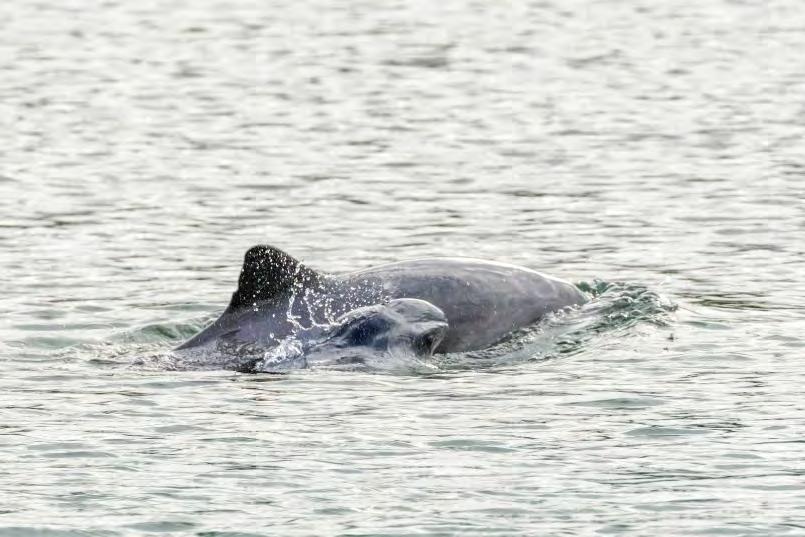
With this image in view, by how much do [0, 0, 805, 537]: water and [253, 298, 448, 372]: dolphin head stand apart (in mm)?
224

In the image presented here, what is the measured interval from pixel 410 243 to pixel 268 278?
5006 millimetres

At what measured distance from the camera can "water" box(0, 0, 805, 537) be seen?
10.4 meters

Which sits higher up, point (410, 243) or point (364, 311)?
point (364, 311)

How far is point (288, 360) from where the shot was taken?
43.5ft

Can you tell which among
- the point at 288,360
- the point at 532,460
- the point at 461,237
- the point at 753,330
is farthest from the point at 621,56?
the point at 532,460

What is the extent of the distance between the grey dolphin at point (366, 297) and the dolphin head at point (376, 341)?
0.20m

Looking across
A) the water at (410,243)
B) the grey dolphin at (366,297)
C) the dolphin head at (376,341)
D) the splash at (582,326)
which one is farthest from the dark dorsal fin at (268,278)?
the splash at (582,326)

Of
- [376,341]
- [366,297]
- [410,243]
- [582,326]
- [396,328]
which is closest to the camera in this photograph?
[396,328]

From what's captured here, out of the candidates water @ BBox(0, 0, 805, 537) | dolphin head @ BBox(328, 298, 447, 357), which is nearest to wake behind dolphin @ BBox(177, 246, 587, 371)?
dolphin head @ BBox(328, 298, 447, 357)

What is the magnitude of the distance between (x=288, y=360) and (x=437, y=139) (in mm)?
11196

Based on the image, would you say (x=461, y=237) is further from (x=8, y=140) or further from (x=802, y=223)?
(x=8, y=140)

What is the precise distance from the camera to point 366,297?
1370cm

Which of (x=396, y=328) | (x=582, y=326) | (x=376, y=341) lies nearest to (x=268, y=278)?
(x=376, y=341)

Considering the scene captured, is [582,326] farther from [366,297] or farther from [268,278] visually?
[268,278]
